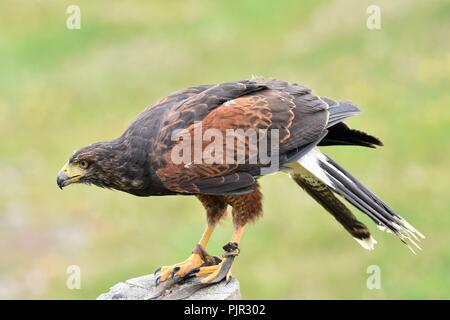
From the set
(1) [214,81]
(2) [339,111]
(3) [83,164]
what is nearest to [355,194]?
(2) [339,111]

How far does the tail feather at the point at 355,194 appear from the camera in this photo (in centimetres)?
776

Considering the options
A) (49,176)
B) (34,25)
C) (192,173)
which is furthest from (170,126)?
(34,25)

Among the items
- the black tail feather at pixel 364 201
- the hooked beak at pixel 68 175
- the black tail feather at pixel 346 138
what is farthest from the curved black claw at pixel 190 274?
the black tail feather at pixel 346 138

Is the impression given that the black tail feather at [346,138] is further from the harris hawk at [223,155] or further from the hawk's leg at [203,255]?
the hawk's leg at [203,255]

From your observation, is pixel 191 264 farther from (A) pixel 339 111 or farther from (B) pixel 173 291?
(A) pixel 339 111

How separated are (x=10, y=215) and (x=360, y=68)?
20.9 ft

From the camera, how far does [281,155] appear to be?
770 cm

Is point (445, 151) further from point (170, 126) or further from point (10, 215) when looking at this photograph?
point (170, 126)

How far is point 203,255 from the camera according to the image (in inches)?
306

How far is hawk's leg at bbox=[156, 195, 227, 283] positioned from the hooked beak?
941 millimetres

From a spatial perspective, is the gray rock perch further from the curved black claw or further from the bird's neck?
the bird's neck

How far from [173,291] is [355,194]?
1600mm

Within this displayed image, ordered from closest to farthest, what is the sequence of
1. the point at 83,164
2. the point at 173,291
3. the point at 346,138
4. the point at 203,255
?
1. the point at 173,291
2. the point at 83,164
3. the point at 203,255
4. the point at 346,138

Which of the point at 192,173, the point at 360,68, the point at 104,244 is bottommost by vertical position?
the point at 104,244
